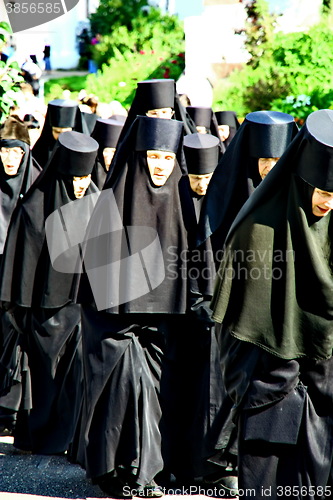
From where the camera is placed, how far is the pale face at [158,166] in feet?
18.1

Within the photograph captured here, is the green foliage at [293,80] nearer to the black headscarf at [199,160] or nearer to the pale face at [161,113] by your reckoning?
the pale face at [161,113]

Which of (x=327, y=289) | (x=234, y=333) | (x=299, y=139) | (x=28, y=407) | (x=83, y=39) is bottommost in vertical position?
(x=83, y=39)

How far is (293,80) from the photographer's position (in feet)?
55.5

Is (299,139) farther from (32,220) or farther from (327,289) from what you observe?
(32,220)

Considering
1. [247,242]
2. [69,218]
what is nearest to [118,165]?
[69,218]

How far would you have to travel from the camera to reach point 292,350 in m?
4.14

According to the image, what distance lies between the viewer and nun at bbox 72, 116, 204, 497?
5422mm

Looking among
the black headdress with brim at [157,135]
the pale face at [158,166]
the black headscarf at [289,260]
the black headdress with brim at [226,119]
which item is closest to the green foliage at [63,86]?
the black headdress with brim at [226,119]

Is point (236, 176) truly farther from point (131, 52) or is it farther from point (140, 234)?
point (131, 52)

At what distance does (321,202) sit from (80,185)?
2753 mm

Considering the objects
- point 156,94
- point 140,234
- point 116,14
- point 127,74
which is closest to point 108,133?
point 156,94

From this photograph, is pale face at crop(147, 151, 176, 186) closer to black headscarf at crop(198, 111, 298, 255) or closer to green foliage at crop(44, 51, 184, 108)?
black headscarf at crop(198, 111, 298, 255)

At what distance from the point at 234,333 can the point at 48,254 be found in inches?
101

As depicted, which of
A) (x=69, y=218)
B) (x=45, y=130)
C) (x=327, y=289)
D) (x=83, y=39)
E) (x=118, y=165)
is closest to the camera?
(x=327, y=289)
